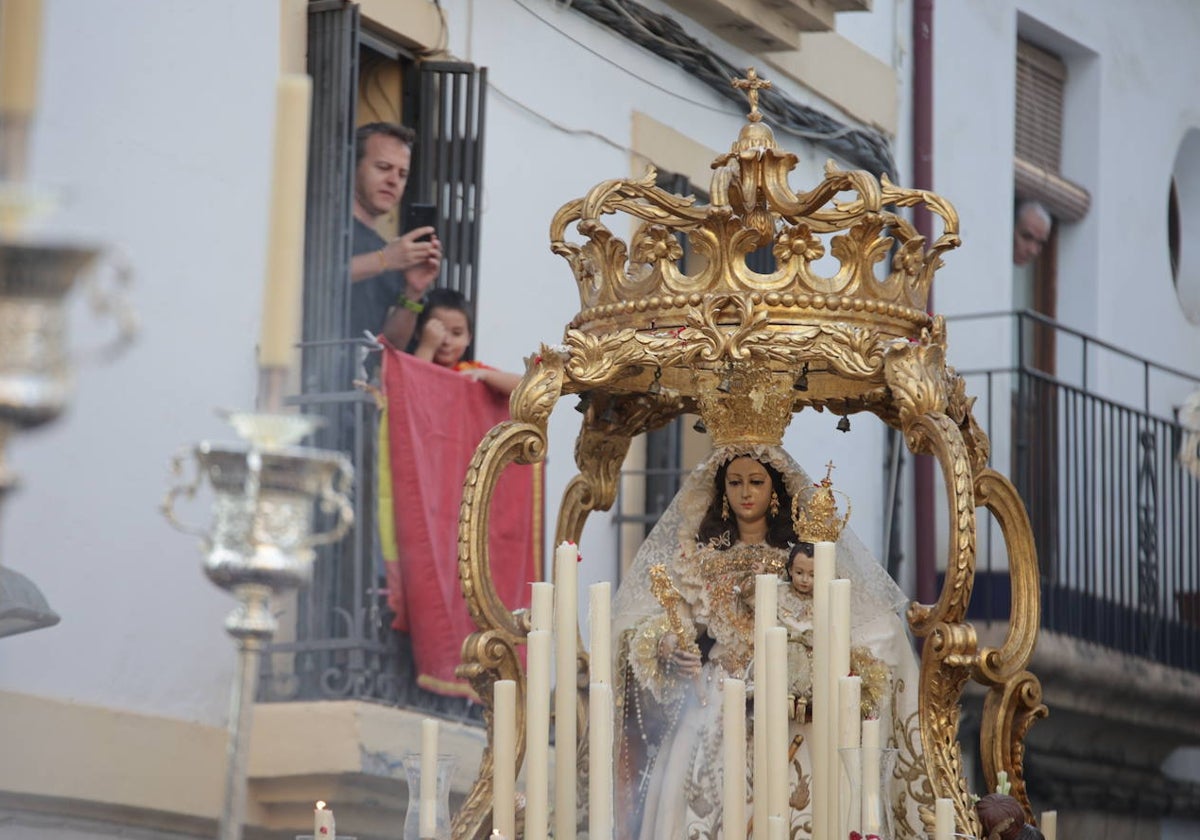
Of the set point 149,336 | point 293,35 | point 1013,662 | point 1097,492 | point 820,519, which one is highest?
point 293,35

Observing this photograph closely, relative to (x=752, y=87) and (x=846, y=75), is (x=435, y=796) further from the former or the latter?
(x=846, y=75)

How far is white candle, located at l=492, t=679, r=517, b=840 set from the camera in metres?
4.12

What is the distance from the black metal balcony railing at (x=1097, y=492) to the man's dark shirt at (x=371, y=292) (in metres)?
2.81

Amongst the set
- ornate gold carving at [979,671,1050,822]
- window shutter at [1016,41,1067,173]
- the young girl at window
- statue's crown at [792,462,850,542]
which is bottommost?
ornate gold carving at [979,671,1050,822]

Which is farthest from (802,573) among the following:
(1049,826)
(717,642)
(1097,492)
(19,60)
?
(1097,492)

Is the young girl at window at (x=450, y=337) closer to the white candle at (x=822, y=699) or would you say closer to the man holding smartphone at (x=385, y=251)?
the man holding smartphone at (x=385, y=251)

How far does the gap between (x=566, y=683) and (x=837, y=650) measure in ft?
1.64

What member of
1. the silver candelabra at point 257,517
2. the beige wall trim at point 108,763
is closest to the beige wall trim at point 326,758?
the beige wall trim at point 108,763

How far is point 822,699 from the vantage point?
13.4 ft

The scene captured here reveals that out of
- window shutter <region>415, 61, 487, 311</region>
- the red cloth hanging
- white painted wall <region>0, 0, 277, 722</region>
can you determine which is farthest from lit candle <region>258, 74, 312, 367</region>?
window shutter <region>415, 61, 487, 311</region>

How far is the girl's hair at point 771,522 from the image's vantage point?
5336 mm

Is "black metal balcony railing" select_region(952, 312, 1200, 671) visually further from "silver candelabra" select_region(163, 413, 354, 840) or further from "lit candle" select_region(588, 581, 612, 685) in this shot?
"silver candelabra" select_region(163, 413, 354, 840)

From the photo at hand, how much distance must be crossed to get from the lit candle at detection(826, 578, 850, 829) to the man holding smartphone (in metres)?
2.80

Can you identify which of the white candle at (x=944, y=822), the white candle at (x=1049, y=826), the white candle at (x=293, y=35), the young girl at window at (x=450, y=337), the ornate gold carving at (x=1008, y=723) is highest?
the white candle at (x=293, y=35)
